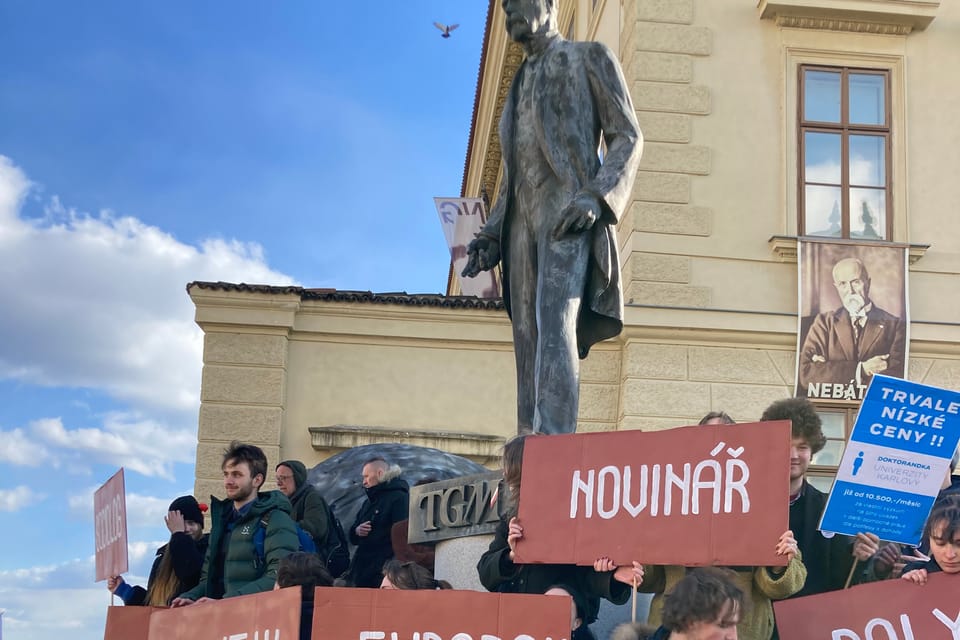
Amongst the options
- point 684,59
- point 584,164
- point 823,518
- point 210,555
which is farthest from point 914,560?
point 684,59

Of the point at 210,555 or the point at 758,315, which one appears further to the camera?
the point at 758,315

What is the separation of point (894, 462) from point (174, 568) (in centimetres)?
320

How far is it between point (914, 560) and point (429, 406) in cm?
1290

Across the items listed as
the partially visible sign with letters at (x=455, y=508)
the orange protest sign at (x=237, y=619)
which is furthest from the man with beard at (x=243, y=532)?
the partially visible sign with letters at (x=455, y=508)

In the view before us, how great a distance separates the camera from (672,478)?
5.11 metres

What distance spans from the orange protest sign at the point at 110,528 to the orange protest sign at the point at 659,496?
2.37 metres

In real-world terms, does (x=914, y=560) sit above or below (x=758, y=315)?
below

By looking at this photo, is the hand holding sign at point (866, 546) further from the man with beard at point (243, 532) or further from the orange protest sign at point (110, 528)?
the orange protest sign at point (110, 528)

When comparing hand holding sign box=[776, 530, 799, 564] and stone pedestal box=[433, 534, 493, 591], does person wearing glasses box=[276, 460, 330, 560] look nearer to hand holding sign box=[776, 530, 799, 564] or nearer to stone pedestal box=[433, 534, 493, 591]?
stone pedestal box=[433, 534, 493, 591]

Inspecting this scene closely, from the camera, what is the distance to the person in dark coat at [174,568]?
22.7 ft

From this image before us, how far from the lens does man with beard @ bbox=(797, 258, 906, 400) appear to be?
17953 mm

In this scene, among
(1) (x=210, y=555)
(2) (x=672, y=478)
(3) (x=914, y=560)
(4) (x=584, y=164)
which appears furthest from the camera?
(4) (x=584, y=164)

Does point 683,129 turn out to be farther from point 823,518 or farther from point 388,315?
point 823,518

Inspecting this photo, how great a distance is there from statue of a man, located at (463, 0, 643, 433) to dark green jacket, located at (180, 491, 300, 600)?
1205 mm
